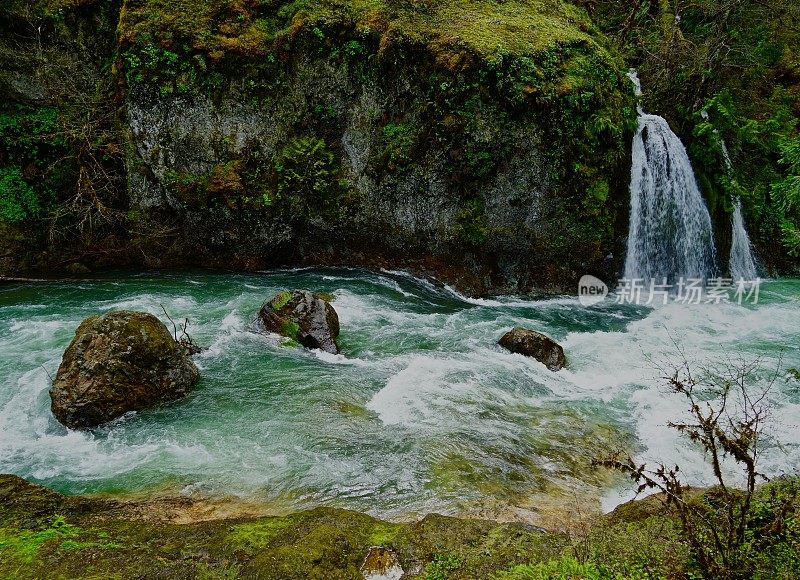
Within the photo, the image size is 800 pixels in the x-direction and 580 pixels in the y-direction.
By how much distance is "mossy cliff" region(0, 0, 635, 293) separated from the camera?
1162cm

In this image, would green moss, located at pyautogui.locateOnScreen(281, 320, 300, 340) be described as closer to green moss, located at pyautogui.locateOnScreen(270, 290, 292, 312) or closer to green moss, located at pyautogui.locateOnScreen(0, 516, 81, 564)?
green moss, located at pyautogui.locateOnScreen(270, 290, 292, 312)

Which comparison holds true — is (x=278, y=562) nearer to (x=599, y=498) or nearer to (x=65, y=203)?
(x=599, y=498)

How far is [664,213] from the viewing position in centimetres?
1270

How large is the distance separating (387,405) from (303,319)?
2.76 m

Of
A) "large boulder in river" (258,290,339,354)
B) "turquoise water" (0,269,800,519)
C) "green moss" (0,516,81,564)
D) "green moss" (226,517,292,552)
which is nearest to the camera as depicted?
"green moss" (0,516,81,564)

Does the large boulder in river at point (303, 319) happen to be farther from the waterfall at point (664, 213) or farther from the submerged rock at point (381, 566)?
the waterfall at point (664, 213)

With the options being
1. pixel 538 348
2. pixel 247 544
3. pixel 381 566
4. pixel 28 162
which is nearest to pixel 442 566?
pixel 381 566

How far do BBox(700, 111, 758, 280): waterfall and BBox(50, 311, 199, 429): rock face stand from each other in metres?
13.7

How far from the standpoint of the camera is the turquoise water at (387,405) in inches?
232

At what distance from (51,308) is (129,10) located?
278 inches

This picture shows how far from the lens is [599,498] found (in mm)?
5762

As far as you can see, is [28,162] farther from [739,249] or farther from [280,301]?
[739,249]

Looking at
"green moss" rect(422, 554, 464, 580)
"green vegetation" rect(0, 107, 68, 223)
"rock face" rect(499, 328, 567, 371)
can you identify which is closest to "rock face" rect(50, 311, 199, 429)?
"green moss" rect(422, 554, 464, 580)

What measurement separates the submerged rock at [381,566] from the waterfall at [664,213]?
10.5m
